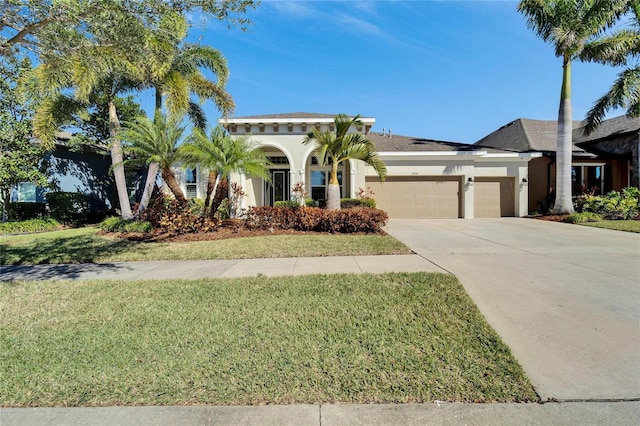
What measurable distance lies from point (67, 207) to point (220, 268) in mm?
13448

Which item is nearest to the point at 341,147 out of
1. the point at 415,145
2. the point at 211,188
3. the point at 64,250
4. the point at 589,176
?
the point at 211,188

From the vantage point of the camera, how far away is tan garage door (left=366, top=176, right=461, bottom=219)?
17047 millimetres

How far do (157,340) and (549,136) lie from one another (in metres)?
24.8

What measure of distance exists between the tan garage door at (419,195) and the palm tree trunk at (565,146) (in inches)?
186

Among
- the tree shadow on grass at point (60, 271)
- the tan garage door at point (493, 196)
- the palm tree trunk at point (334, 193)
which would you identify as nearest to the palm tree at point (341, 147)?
the palm tree trunk at point (334, 193)

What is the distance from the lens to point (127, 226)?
11805 mm

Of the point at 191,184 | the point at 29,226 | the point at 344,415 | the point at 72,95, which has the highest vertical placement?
the point at 72,95

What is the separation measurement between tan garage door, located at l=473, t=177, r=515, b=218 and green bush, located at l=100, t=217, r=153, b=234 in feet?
53.0

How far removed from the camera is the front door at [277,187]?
56.5 feet

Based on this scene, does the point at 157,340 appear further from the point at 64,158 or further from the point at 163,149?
the point at 64,158

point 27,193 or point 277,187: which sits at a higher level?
point 277,187

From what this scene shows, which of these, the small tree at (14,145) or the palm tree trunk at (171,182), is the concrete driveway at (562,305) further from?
the small tree at (14,145)

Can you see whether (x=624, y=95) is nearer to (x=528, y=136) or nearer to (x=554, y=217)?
(x=528, y=136)

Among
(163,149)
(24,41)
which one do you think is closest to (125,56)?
(24,41)
